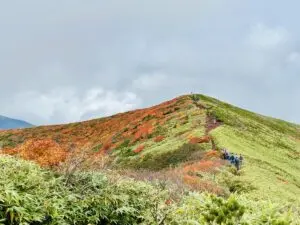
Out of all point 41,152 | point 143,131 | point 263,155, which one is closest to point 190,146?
point 263,155

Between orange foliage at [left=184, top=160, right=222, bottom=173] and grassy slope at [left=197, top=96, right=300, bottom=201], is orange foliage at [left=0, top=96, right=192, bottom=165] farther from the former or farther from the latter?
orange foliage at [left=184, top=160, right=222, bottom=173]

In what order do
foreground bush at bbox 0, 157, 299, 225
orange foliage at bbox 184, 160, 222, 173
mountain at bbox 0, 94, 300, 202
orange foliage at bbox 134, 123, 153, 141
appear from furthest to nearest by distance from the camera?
orange foliage at bbox 134, 123, 153, 141 < orange foliage at bbox 184, 160, 222, 173 < mountain at bbox 0, 94, 300, 202 < foreground bush at bbox 0, 157, 299, 225

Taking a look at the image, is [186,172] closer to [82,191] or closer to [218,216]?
[82,191]

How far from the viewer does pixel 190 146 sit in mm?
52094

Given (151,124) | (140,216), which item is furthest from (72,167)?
(151,124)

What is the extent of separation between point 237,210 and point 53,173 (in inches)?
269

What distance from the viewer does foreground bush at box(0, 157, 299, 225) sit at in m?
8.97

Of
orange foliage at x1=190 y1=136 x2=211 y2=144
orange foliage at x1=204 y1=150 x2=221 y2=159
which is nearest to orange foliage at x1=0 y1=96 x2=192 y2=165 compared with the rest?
orange foliage at x1=190 y1=136 x2=211 y2=144

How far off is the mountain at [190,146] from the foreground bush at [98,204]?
27.2 feet

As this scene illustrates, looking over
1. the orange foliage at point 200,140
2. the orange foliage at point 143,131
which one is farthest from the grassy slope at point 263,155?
the orange foliage at point 143,131

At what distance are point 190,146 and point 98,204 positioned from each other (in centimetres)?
3904

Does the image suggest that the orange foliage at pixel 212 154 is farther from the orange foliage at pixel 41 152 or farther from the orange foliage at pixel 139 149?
the orange foliage at pixel 41 152

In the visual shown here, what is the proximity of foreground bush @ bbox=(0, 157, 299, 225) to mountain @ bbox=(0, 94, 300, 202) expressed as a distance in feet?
27.2

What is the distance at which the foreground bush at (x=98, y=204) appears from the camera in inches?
353
